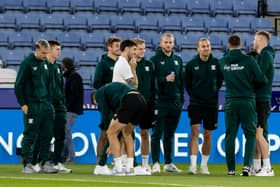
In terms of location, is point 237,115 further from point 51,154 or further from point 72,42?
point 72,42

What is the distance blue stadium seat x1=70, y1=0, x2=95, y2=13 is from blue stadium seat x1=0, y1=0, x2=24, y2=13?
142 cm

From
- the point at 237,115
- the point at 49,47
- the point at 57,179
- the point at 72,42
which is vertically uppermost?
the point at 72,42

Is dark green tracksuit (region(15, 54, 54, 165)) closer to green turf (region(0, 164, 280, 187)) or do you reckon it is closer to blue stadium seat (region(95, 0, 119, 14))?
green turf (region(0, 164, 280, 187))

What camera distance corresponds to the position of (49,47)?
43.8 feet

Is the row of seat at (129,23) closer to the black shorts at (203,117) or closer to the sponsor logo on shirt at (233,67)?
the black shorts at (203,117)

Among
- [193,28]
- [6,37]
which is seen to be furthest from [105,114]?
[193,28]

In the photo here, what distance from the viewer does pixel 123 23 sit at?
82.5 feet

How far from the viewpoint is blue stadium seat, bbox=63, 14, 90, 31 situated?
24766mm

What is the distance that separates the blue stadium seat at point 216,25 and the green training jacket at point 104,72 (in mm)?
12006

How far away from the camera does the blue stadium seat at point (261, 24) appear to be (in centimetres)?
2598

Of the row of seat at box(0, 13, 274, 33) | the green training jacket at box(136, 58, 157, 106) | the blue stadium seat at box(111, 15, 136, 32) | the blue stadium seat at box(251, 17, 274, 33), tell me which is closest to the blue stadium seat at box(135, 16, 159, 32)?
the row of seat at box(0, 13, 274, 33)

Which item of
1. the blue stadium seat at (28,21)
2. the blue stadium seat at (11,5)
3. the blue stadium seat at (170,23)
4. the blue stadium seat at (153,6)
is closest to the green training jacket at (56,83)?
the blue stadium seat at (28,21)

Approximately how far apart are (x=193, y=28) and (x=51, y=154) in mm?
11273

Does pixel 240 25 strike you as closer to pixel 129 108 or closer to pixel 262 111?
pixel 262 111
